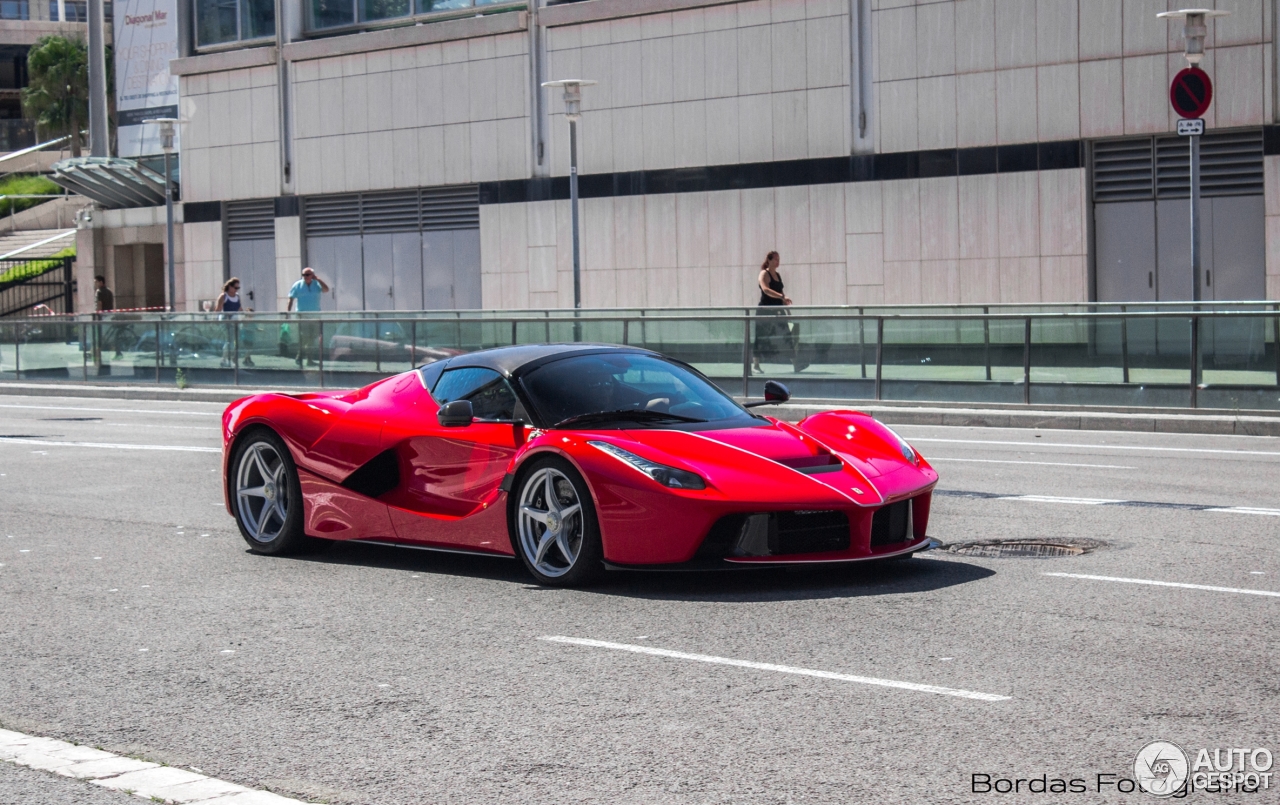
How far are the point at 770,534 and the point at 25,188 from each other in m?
81.0

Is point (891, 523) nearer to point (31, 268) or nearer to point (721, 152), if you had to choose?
point (721, 152)

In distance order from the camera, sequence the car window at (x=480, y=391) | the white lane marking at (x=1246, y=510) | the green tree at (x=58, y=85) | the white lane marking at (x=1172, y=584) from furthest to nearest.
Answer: the green tree at (x=58, y=85)
the white lane marking at (x=1246, y=510)
the car window at (x=480, y=391)
the white lane marking at (x=1172, y=584)

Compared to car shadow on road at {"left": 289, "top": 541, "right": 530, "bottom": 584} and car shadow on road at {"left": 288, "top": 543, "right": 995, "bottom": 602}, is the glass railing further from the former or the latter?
car shadow on road at {"left": 289, "top": 541, "right": 530, "bottom": 584}

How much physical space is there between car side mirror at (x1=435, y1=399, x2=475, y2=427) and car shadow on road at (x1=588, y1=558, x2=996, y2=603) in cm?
110

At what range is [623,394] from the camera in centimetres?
866

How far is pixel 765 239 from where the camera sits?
34156 mm

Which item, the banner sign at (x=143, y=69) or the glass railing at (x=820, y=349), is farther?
the banner sign at (x=143, y=69)

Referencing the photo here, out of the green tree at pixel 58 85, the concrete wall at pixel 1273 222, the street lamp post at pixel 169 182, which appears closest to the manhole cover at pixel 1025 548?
the concrete wall at pixel 1273 222

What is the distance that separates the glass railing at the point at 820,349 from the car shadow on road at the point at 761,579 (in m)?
10.6

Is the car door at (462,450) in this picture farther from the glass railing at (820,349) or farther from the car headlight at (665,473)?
the glass railing at (820,349)

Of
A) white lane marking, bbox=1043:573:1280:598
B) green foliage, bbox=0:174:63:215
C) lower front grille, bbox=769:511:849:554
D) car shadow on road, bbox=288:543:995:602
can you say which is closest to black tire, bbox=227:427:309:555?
car shadow on road, bbox=288:543:995:602

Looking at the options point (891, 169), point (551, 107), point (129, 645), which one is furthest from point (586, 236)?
point (129, 645)

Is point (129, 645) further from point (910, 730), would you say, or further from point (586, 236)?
point (586, 236)

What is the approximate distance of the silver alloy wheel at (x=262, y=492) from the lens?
9.56 meters
